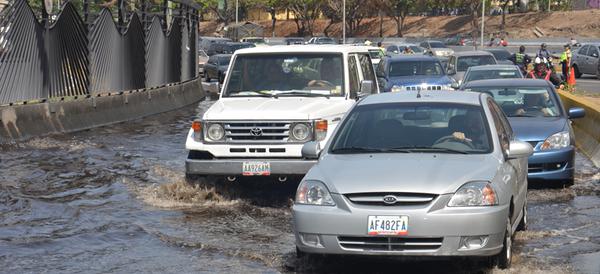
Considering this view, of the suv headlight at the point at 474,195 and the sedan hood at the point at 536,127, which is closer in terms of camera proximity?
the suv headlight at the point at 474,195

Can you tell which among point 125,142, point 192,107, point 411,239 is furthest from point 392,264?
point 192,107

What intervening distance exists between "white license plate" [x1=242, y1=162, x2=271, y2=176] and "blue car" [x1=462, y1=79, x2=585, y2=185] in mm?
3548

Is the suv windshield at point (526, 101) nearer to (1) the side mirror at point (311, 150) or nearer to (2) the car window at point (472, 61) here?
(1) the side mirror at point (311, 150)

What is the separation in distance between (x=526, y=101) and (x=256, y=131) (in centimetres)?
466

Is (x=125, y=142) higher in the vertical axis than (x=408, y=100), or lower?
lower

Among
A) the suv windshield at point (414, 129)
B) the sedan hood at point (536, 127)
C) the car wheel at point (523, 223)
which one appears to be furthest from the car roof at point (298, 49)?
the suv windshield at point (414, 129)

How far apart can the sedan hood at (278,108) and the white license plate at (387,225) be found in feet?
14.4

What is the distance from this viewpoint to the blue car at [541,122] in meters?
13.6

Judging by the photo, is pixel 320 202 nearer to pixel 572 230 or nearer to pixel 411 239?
pixel 411 239

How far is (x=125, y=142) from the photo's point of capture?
18891 millimetres

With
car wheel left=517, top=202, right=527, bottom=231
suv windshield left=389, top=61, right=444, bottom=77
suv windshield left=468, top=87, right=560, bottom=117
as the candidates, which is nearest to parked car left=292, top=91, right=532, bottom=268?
car wheel left=517, top=202, right=527, bottom=231

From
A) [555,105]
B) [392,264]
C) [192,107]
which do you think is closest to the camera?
[392,264]

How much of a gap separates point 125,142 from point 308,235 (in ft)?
36.9

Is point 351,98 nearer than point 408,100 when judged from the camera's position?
No
